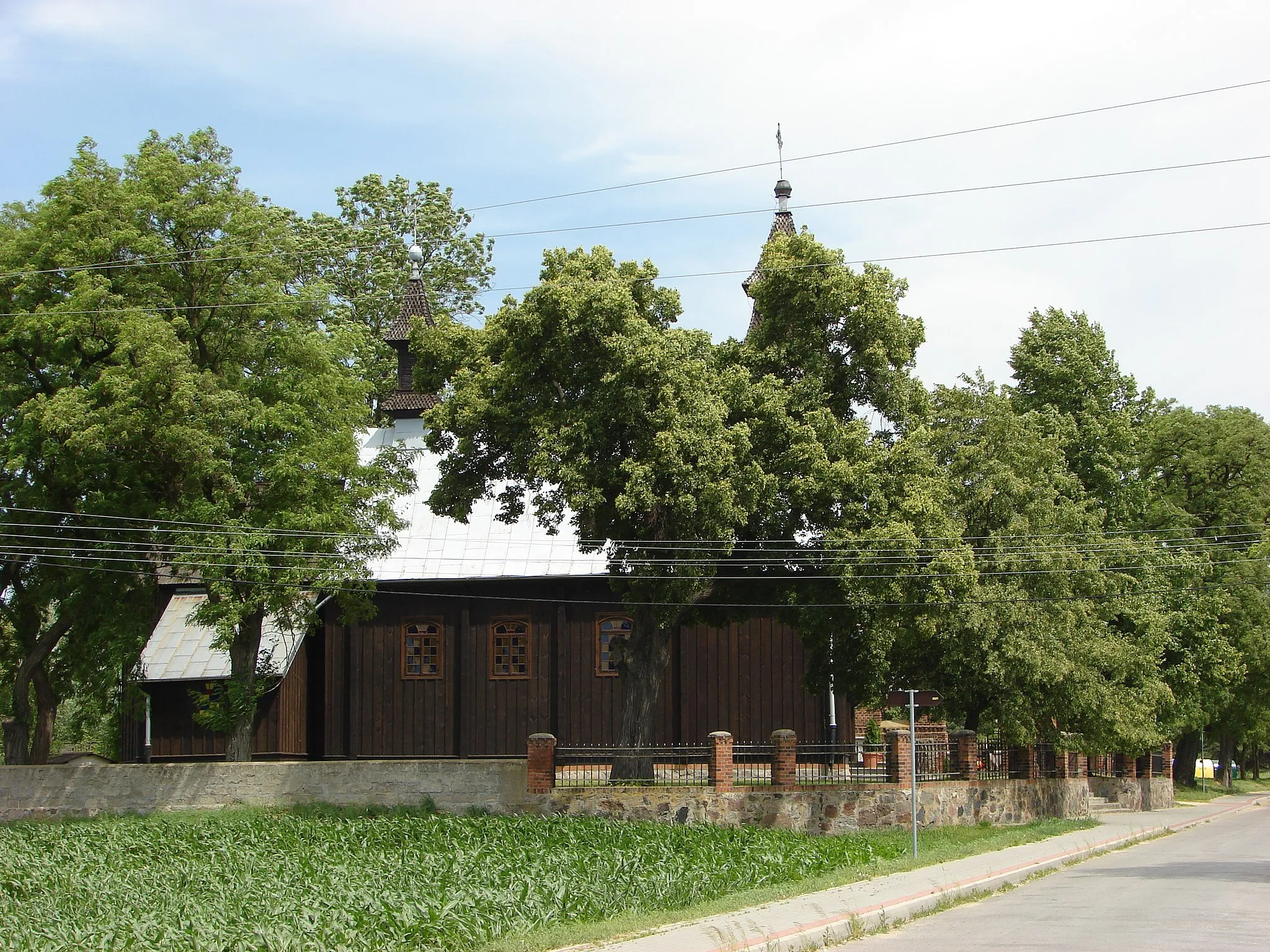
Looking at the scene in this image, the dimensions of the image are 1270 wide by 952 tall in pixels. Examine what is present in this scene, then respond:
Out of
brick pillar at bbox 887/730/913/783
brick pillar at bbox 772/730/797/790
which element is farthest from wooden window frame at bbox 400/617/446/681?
brick pillar at bbox 887/730/913/783

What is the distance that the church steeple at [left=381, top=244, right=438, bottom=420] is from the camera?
128ft

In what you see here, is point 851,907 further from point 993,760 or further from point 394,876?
point 993,760

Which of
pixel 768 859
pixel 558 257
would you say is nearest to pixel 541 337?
pixel 558 257

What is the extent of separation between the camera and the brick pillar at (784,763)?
77.1 feet

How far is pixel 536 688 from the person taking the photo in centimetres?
3098

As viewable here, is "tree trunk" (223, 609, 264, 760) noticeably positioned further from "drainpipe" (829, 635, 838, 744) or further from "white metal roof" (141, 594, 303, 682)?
"drainpipe" (829, 635, 838, 744)

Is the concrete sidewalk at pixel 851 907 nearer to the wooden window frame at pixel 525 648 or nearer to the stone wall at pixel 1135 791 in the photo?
the wooden window frame at pixel 525 648

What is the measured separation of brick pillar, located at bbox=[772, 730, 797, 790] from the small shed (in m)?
13.1

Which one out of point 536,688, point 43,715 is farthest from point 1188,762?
point 43,715

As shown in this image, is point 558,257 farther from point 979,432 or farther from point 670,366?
point 979,432

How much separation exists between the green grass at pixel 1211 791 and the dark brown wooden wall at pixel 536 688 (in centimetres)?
1814

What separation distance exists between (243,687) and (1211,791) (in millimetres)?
39024

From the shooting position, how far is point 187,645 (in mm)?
32656

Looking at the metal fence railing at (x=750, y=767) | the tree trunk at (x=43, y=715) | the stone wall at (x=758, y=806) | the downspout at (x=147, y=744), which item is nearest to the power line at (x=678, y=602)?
the metal fence railing at (x=750, y=767)
